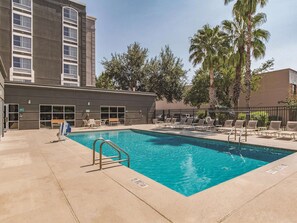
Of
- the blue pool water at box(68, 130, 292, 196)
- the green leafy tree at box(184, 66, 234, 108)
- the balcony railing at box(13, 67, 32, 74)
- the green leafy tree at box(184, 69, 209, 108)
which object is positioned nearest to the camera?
the blue pool water at box(68, 130, 292, 196)

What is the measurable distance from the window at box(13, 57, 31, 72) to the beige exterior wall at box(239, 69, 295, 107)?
31.4 meters

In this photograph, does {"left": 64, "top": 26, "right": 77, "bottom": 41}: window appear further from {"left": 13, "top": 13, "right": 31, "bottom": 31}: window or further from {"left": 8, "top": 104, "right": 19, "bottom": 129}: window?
{"left": 8, "top": 104, "right": 19, "bottom": 129}: window

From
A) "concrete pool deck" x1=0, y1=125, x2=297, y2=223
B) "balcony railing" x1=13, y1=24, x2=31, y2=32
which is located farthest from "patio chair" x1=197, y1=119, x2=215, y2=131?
"balcony railing" x1=13, y1=24, x2=31, y2=32

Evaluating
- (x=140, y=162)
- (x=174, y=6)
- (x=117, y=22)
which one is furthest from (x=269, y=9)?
(x=140, y=162)

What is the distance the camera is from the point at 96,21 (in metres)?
34.6

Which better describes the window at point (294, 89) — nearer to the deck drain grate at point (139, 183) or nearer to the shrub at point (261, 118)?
the shrub at point (261, 118)

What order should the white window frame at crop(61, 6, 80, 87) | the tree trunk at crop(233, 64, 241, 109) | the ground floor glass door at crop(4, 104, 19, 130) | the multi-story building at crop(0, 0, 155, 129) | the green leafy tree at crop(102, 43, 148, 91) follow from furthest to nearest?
the green leafy tree at crop(102, 43, 148, 91)
the white window frame at crop(61, 6, 80, 87)
the tree trunk at crop(233, 64, 241, 109)
the multi-story building at crop(0, 0, 155, 129)
the ground floor glass door at crop(4, 104, 19, 130)

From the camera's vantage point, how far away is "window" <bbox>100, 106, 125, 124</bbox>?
1956cm

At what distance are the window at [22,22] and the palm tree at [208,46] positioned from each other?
22.0m

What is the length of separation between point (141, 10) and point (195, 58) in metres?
7.33

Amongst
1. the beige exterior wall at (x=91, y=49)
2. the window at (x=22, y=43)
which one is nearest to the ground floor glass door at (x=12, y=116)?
the window at (x=22, y=43)

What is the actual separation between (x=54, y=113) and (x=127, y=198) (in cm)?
1585

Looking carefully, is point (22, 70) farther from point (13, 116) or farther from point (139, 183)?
point (139, 183)

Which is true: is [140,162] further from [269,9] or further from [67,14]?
[67,14]
